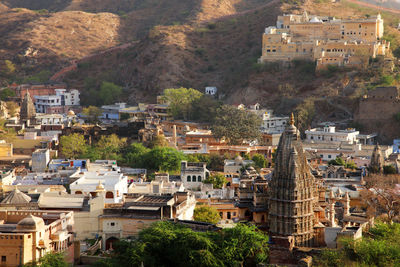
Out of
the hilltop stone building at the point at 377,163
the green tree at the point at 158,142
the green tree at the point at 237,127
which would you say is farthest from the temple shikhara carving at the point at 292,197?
the green tree at the point at 237,127

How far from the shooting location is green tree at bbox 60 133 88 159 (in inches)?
2414

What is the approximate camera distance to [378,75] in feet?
252

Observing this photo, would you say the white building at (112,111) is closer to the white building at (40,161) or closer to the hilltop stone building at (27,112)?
the hilltop stone building at (27,112)

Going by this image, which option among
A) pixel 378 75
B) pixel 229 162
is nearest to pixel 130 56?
pixel 378 75

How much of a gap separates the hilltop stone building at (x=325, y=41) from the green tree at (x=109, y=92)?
62.1ft

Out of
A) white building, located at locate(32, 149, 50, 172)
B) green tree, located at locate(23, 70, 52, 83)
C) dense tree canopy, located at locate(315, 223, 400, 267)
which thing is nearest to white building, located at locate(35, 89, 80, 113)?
green tree, located at locate(23, 70, 52, 83)

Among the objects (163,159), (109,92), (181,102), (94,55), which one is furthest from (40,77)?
(163,159)

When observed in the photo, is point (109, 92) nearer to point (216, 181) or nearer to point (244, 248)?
point (216, 181)

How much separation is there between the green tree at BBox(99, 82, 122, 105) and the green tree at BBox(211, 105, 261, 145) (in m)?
27.6

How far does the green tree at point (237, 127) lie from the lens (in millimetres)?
65812

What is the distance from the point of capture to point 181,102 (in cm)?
8056

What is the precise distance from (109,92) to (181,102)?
16.8 m

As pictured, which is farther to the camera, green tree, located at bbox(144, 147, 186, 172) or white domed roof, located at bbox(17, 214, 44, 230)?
green tree, located at bbox(144, 147, 186, 172)

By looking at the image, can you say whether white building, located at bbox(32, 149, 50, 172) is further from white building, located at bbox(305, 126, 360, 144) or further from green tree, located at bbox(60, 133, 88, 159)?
white building, located at bbox(305, 126, 360, 144)
